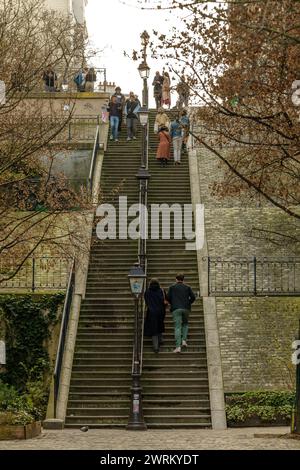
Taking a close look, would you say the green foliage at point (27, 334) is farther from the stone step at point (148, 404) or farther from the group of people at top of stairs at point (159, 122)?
the group of people at top of stairs at point (159, 122)

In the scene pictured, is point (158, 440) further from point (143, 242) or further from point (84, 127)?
point (84, 127)

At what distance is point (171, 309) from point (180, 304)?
296 mm

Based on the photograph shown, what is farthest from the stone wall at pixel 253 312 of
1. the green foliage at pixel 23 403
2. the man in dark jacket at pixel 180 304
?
the green foliage at pixel 23 403

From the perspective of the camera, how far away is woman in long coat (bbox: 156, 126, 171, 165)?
38.0 meters

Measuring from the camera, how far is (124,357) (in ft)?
90.4

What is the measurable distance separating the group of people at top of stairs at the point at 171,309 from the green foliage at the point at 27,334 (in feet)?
7.46

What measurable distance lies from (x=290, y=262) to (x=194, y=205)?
15.8 ft

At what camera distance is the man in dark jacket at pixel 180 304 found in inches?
1072

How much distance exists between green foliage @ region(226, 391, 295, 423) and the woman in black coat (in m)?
2.45

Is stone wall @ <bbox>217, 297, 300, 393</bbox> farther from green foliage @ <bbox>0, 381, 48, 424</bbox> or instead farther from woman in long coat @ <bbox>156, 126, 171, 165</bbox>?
woman in long coat @ <bbox>156, 126, 171, 165</bbox>

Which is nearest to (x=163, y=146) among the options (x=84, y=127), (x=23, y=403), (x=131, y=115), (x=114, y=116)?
(x=131, y=115)

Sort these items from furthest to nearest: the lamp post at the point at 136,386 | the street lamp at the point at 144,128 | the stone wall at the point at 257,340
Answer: the street lamp at the point at 144,128
the stone wall at the point at 257,340
the lamp post at the point at 136,386

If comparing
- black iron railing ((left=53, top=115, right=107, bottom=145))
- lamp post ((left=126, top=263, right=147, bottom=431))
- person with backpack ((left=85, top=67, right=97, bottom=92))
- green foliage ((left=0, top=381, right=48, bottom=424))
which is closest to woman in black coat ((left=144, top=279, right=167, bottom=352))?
lamp post ((left=126, top=263, right=147, bottom=431))
